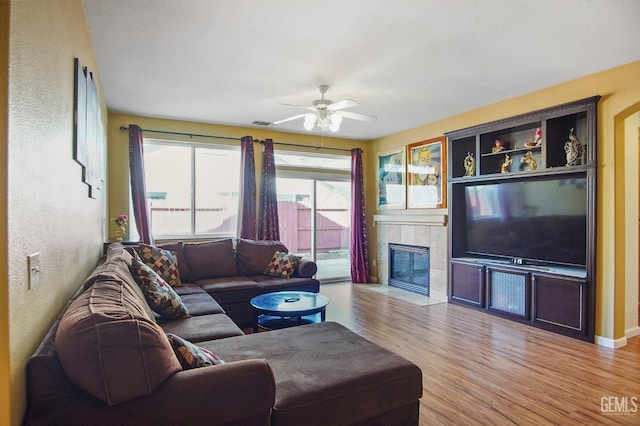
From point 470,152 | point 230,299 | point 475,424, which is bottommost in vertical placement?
point 475,424

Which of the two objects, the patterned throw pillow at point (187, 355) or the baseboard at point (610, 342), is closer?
the patterned throw pillow at point (187, 355)

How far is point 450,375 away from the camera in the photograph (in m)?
2.86

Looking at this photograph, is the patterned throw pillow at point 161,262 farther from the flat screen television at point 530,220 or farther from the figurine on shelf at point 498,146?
the figurine on shelf at point 498,146

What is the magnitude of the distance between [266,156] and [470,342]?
3988 mm

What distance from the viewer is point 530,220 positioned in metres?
4.28

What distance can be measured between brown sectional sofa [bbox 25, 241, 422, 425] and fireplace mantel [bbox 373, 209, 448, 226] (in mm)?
3638

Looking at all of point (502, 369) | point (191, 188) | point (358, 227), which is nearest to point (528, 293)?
point (502, 369)

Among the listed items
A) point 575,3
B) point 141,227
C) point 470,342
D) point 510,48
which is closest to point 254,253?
point 141,227

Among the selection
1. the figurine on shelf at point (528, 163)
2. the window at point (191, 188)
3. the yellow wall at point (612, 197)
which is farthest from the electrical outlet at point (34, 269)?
the figurine on shelf at point (528, 163)

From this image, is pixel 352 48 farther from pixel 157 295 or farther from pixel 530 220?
pixel 530 220

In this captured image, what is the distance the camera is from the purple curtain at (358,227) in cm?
665

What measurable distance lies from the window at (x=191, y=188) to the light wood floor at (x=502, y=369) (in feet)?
8.47

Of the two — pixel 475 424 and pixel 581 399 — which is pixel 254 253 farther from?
pixel 581 399

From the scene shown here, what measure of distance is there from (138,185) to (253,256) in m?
1.89
